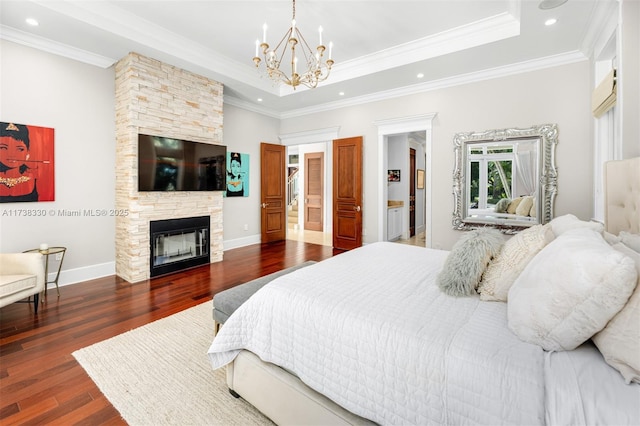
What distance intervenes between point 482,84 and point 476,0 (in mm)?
1519

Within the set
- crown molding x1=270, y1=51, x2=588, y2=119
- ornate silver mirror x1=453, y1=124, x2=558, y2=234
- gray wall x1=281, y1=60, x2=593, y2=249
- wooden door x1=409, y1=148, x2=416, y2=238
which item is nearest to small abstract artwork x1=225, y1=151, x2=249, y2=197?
crown molding x1=270, y1=51, x2=588, y2=119

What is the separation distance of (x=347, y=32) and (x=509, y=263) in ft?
11.6

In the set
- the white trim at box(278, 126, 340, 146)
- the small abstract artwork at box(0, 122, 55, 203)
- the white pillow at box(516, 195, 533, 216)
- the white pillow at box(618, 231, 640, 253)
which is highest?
the white trim at box(278, 126, 340, 146)

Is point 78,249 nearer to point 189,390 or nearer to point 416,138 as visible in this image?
point 189,390

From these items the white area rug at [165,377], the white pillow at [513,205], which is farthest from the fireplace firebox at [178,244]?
the white pillow at [513,205]

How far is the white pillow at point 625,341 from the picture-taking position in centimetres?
81

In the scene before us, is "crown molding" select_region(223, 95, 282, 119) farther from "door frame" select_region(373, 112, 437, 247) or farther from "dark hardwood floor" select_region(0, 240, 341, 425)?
"dark hardwood floor" select_region(0, 240, 341, 425)

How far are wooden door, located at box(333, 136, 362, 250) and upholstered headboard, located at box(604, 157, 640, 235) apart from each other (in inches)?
148

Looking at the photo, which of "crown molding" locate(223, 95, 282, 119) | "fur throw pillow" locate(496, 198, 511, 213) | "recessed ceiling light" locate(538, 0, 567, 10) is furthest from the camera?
"crown molding" locate(223, 95, 282, 119)

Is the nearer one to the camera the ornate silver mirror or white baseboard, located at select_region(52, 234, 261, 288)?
white baseboard, located at select_region(52, 234, 261, 288)

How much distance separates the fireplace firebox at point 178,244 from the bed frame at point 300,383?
3.03 m

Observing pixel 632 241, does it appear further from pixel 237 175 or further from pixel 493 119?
pixel 237 175

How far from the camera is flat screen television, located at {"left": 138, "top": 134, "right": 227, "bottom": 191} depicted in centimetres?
391

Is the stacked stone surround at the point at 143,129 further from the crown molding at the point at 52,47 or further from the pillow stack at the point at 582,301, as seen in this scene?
the pillow stack at the point at 582,301
